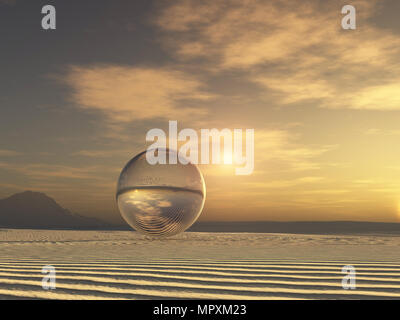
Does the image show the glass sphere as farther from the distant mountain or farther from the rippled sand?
the distant mountain

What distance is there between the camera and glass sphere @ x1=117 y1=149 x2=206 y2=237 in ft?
41.7

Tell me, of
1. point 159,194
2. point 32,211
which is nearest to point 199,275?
point 159,194

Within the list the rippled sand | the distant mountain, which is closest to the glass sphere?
the rippled sand

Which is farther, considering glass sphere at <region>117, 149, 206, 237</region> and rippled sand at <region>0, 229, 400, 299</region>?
glass sphere at <region>117, 149, 206, 237</region>

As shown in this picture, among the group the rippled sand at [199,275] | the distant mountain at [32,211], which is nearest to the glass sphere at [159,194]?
the rippled sand at [199,275]

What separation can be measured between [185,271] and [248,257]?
2.52 m

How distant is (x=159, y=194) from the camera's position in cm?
1263

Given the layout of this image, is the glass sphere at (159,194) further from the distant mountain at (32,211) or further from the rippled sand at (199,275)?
the distant mountain at (32,211)

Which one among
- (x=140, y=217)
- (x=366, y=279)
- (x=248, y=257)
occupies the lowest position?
(x=366, y=279)

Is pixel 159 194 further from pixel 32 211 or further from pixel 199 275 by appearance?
pixel 32 211

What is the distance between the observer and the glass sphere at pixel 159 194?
500 inches
